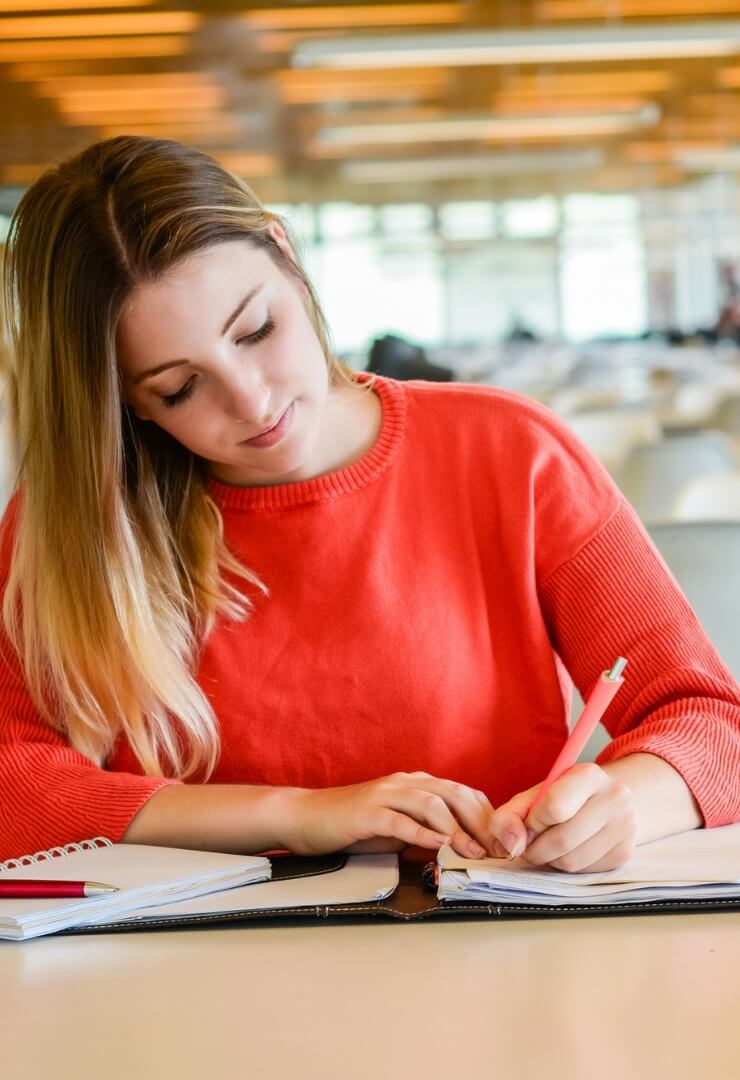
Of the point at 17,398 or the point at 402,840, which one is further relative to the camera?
the point at 17,398

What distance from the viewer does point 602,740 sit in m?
1.60

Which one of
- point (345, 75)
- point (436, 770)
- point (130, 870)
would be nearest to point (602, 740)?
point (436, 770)

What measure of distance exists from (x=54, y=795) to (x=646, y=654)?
1.70 ft

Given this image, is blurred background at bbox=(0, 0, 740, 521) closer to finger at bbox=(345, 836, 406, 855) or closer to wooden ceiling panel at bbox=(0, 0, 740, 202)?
wooden ceiling panel at bbox=(0, 0, 740, 202)

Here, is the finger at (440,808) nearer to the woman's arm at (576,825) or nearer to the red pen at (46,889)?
the woman's arm at (576,825)

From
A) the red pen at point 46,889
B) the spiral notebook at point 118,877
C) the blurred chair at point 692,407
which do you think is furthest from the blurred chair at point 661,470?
the red pen at point 46,889

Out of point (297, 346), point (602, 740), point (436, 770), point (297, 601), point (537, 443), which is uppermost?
point (297, 346)

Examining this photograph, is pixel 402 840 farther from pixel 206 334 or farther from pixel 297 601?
pixel 206 334

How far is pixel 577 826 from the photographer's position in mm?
929

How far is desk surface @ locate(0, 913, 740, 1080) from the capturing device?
0.72m

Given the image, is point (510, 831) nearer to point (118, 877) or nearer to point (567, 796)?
point (567, 796)

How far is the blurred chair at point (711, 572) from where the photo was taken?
171 centimetres

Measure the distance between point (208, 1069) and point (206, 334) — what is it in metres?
0.66

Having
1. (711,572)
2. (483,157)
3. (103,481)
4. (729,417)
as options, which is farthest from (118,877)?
(483,157)
